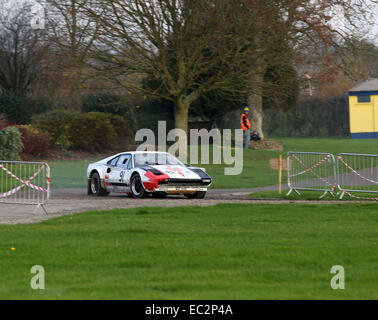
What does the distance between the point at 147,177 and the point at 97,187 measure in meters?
2.50

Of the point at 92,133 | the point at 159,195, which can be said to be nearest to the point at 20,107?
the point at 92,133

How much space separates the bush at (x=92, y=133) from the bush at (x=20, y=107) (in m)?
5.64

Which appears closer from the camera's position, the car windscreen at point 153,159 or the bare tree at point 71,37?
the car windscreen at point 153,159

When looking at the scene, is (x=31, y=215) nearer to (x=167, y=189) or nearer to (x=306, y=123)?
(x=167, y=189)

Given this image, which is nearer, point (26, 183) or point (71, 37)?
point (26, 183)

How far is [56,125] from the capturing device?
34188mm

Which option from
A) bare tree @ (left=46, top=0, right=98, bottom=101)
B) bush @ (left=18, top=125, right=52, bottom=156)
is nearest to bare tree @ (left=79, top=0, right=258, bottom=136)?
bare tree @ (left=46, top=0, right=98, bottom=101)

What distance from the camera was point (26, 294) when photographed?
23.0ft

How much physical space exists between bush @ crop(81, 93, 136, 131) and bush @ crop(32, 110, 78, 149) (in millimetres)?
3634

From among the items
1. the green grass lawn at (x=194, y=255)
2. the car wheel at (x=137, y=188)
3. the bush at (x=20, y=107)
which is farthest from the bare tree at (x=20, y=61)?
the green grass lawn at (x=194, y=255)

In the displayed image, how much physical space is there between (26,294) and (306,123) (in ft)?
164

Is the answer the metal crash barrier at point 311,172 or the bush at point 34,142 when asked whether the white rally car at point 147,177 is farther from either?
the bush at point 34,142

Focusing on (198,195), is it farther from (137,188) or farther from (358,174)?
(358,174)

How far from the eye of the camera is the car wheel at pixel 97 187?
20.4 meters
